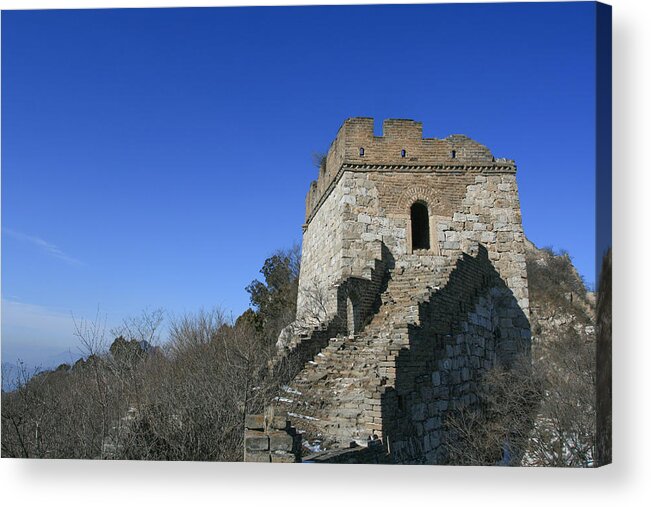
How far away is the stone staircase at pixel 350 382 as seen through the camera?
7918 mm

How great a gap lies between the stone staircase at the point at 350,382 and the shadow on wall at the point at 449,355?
145 mm

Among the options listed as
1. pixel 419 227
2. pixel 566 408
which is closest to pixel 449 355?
pixel 566 408

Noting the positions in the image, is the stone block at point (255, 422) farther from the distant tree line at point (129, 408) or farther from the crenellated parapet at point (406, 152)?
the crenellated parapet at point (406, 152)

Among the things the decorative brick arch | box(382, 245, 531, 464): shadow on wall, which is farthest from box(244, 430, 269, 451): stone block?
the decorative brick arch

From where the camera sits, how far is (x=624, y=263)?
6605 millimetres

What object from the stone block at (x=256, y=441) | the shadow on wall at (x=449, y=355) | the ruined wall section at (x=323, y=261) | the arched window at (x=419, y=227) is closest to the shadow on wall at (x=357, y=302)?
the ruined wall section at (x=323, y=261)

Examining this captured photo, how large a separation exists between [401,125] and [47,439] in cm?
970

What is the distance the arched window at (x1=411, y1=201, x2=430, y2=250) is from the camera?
1417cm

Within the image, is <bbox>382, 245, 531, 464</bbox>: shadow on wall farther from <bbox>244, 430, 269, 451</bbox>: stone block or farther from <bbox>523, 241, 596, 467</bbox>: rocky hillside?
<bbox>244, 430, 269, 451</bbox>: stone block

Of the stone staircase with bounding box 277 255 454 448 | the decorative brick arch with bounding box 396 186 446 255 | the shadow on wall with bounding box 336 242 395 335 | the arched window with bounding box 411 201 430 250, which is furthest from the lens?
the arched window with bounding box 411 201 430 250

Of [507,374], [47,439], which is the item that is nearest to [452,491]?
[507,374]

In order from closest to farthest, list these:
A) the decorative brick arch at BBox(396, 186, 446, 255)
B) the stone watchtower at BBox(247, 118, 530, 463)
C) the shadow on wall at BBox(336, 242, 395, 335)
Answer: the stone watchtower at BBox(247, 118, 530, 463), the shadow on wall at BBox(336, 242, 395, 335), the decorative brick arch at BBox(396, 186, 446, 255)

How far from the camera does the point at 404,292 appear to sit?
37.5ft

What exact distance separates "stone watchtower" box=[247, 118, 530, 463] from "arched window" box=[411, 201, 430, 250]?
30 millimetres
